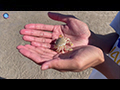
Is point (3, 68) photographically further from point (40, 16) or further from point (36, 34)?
point (40, 16)

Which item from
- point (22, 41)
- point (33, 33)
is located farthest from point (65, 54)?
point (22, 41)

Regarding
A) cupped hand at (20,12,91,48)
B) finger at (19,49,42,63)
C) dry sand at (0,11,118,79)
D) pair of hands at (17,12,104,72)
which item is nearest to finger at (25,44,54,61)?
pair of hands at (17,12,104,72)

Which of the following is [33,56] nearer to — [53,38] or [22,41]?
[53,38]

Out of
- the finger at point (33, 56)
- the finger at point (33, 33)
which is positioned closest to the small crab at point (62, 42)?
the finger at point (33, 33)

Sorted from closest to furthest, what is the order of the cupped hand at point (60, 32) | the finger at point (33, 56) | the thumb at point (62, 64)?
the thumb at point (62, 64)
the finger at point (33, 56)
the cupped hand at point (60, 32)

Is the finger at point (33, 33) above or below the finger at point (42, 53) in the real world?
above

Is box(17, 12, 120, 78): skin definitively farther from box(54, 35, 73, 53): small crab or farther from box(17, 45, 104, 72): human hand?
box(54, 35, 73, 53): small crab

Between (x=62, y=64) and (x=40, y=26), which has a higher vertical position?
(x=40, y=26)

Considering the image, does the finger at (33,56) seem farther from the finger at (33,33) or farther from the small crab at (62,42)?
the finger at (33,33)
